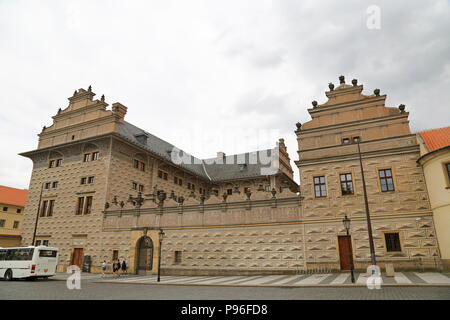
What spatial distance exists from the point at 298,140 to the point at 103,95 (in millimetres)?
19409

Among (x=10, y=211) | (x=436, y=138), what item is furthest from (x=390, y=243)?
(x=10, y=211)

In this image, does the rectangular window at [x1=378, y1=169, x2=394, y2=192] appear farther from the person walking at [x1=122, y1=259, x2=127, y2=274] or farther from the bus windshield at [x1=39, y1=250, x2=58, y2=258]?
the bus windshield at [x1=39, y1=250, x2=58, y2=258]

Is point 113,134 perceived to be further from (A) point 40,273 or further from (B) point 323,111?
(B) point 323,111

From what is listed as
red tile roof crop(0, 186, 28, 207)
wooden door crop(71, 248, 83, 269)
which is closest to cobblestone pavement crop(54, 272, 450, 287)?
wooden door crop(71, 248, 83, 269)

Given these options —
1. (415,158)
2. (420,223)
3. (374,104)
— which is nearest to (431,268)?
(420,223)

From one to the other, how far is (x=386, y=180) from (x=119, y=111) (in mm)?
23220

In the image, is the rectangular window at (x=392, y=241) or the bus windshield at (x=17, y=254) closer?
the rectangular window at (x=392, y=241)

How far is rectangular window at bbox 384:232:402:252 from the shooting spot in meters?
16.7

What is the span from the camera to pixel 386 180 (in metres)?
17.9

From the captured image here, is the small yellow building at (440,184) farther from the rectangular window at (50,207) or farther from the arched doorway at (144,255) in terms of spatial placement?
the rectangular window at (50,207)

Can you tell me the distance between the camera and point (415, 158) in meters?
17.6

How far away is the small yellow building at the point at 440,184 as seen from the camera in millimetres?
15565

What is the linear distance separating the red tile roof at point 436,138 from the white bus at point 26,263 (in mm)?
24857

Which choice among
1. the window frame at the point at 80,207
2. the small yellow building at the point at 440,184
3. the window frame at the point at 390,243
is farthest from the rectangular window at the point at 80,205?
the small yellow building at the point at 440,184
